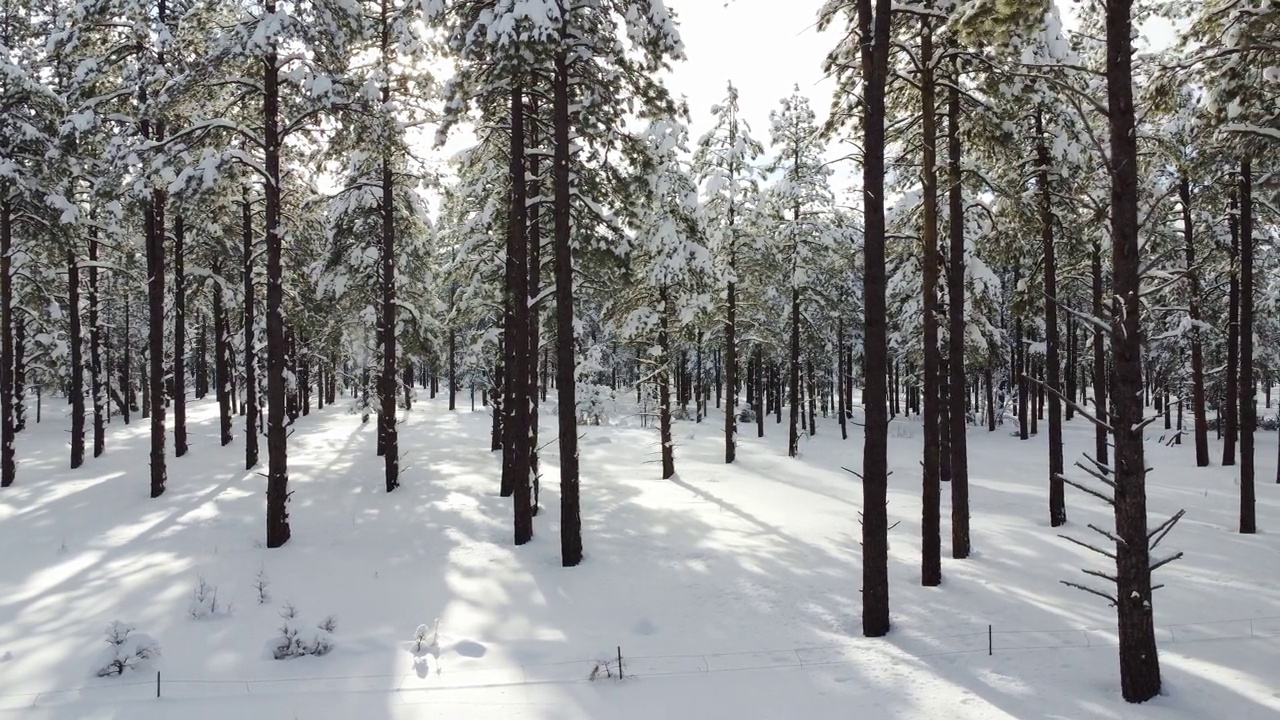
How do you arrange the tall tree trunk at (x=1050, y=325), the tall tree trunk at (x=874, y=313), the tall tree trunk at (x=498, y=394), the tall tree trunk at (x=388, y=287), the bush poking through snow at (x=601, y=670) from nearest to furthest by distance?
the bush poking through snow at (x=601, y=670), the tall tree trunk at (x=874, y=313), the tall tree trunk at (x=1050, y=325), the tall tree trunk at (x=388, y=287), the tall tree trunk at (x=498, y=394)

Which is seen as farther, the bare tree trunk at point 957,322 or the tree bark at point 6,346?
the tree bark at point 6,346

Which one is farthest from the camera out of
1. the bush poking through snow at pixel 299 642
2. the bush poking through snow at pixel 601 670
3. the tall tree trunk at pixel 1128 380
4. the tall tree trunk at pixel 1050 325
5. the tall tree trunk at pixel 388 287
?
the tall tree trunk at pixel 388 287

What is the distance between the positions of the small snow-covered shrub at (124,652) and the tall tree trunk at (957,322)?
36.6ft

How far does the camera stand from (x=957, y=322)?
36.4ft

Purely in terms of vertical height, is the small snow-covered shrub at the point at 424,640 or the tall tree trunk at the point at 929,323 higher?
the tall tree trunk at the point at 929,323

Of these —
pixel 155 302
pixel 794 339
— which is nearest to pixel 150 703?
pixel 155 302

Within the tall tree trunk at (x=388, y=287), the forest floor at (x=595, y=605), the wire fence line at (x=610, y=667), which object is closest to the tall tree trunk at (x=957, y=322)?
the forest floor at (x=595, y=605)

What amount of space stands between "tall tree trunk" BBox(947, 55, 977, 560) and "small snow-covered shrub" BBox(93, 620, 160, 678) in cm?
1115

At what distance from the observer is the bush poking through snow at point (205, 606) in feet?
29.6

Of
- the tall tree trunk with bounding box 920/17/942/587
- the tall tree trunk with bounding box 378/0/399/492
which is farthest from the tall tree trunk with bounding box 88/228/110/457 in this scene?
the tall tree trunk with bounding box 920/17/942/587

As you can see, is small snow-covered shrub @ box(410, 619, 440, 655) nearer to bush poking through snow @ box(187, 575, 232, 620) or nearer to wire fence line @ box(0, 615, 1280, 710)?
wire fence line @ box(0, 615, 1280, 710)

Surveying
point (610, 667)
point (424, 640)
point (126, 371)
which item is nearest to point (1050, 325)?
point (610, 667)

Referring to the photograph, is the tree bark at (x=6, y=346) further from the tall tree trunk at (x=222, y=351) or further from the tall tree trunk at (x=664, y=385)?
the tall tree trunk at (x=664, y=385)

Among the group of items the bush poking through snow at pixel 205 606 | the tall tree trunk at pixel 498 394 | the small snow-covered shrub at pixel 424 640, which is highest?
the tall tree trunk at pixel 498 394
